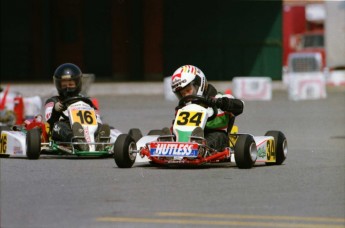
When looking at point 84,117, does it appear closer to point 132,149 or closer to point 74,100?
point 74,100

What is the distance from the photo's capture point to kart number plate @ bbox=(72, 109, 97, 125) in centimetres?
1260

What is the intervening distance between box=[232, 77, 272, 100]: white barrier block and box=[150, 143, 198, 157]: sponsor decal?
1812 cm

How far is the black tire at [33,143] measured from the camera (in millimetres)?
12188

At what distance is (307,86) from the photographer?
1153 inches

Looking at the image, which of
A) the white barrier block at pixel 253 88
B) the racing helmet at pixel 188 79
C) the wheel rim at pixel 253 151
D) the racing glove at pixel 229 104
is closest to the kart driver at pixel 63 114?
the racing helmet at pixel 188 79

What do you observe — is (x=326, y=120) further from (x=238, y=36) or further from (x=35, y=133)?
(x=238, y=36)

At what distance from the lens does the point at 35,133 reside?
12.2 metres

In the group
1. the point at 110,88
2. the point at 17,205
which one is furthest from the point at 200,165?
the point at 110,88

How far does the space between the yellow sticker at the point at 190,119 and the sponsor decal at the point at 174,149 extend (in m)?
0.42

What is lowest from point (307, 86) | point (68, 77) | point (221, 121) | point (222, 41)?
point (221, 121)

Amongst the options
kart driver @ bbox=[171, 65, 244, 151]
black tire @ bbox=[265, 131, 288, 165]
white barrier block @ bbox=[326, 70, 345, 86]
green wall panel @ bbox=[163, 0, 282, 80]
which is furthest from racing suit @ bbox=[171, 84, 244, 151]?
white barrier block @ bbox=[326, 70, 345, 86]

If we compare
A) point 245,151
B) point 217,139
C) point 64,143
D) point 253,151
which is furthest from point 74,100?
point 245,151

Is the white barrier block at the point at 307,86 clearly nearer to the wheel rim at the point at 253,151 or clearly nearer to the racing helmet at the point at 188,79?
the racing helmet at the point at 188,79

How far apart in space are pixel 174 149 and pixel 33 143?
6.32ft
